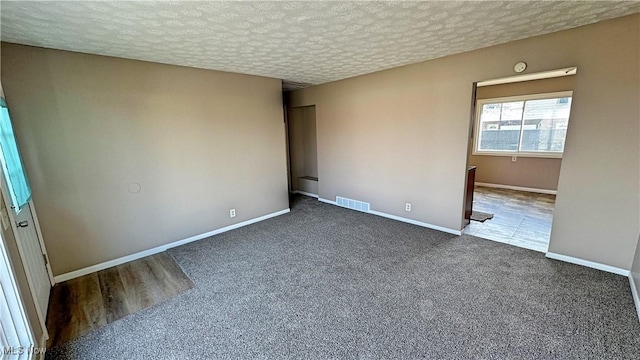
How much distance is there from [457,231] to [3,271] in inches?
172

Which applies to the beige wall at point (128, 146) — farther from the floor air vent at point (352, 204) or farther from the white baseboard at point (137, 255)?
the floor air vent at point (352, 204)

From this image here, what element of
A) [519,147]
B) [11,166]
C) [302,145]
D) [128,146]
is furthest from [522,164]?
[11,166]

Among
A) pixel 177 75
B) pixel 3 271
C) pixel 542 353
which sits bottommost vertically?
pixel 542 353

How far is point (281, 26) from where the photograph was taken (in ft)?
7.22

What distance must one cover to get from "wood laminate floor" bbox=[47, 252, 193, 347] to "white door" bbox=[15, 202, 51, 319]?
0.13 metres

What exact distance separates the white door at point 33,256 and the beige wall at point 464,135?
4.11 m

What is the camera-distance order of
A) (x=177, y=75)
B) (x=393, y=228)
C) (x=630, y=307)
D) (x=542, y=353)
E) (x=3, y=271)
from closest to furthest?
1. (x=3, y=271)
2. (x=542, y=353)
3. (x=630, y=307)
4. (x=177, y=75)
5. (x=393, y=228)

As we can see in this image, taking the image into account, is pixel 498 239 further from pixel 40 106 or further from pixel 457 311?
pixel 40 106

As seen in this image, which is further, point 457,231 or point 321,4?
point 457,231

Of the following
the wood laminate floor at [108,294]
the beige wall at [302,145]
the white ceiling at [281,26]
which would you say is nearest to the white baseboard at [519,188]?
the beige wall at [302,145]

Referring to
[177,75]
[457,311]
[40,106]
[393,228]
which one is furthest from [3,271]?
[393,228]

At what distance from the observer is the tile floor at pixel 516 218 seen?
3463mm

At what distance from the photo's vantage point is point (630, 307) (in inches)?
83.4

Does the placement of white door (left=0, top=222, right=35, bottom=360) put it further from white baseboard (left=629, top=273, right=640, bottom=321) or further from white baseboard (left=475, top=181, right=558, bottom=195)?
white baseboard (left=475, top=181, right=558, bottom=195)
